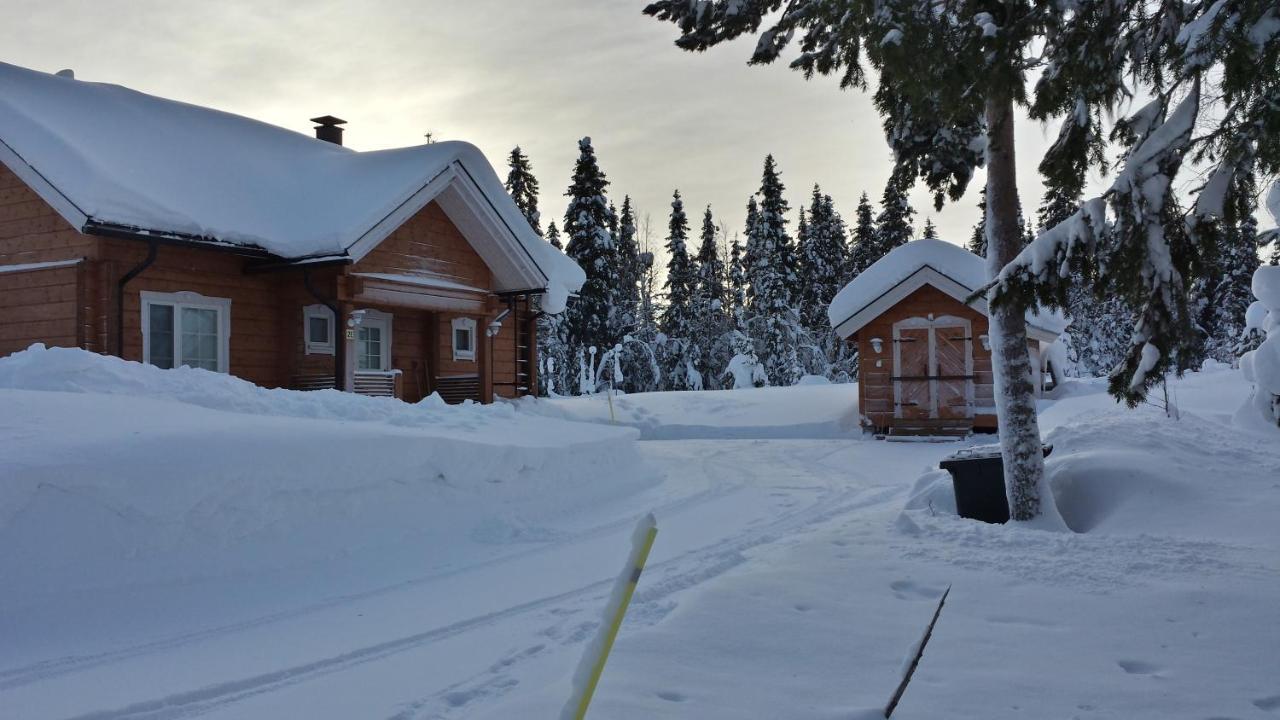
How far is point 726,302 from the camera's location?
5275 cm

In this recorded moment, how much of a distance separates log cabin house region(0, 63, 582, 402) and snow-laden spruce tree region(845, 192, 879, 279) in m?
31.0

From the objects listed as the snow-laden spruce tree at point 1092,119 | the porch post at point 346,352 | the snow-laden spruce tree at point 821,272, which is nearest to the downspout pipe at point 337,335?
the porch post at point 346,352

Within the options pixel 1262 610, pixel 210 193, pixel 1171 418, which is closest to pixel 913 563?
pixel 1262 610

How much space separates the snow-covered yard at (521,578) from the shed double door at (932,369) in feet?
29.2

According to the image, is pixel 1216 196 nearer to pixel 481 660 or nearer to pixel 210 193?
pixel 481 660

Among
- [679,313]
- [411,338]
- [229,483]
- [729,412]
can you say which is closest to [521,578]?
[229,483]

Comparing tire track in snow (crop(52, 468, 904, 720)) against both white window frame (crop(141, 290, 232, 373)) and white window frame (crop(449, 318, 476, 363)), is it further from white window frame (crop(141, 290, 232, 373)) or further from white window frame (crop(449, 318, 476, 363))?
white window frame (crop(449, 318, 476, 363))

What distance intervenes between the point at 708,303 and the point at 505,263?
2878 cm

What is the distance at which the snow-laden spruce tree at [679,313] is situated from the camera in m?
44.5

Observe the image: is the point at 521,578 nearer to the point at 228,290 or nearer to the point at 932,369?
the point at 228,290

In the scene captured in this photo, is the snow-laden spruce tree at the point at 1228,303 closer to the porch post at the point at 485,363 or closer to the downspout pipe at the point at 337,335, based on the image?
the porch post at the point at 485,363

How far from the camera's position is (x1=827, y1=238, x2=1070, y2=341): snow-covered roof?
18234 mm

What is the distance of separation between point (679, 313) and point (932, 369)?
27.3 metres

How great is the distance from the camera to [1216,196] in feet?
17.5
